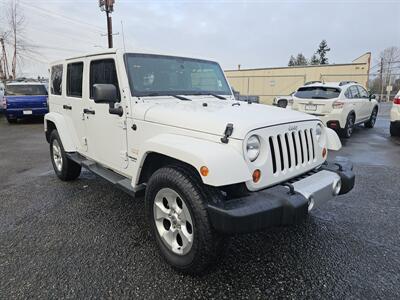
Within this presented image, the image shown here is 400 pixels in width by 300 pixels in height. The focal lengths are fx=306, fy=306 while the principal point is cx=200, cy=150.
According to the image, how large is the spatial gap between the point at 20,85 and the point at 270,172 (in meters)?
13.4

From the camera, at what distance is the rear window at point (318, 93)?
871cm

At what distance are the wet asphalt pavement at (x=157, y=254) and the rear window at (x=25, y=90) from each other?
958cm

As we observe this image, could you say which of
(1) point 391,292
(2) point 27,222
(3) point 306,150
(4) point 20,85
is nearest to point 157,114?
(3) point 306,150

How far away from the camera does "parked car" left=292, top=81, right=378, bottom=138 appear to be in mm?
8484

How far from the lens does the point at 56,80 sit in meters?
4.90

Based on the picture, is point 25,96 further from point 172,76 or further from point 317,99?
point 172,76

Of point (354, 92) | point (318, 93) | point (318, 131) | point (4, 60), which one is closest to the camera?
point (318, 131)

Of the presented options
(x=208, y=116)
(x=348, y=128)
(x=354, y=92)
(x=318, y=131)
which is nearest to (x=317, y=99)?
(x=348, y=128)

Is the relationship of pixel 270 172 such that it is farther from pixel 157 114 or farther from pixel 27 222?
pixel 27 222

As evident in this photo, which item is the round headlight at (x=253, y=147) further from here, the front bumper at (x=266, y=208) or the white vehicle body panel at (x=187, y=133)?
the front bumper at (x=266, y=208)

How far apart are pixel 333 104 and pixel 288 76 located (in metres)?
16.0

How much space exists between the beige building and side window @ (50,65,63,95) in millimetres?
20587

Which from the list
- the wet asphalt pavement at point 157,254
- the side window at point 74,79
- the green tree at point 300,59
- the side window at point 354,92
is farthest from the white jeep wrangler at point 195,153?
the green tree at point 300,59

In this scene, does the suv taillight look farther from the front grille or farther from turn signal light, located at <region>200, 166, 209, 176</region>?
turn signal light, located at <region>200, 166, 209, 176</region>
